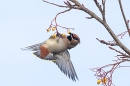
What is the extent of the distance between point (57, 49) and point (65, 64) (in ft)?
1.63

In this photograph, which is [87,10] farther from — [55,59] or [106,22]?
[55,59]

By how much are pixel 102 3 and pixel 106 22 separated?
0.20 m

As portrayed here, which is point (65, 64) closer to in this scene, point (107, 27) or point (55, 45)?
point (55, 45)

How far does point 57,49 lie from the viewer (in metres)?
4.48

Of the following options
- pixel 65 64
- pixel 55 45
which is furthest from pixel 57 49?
pixel 65 64

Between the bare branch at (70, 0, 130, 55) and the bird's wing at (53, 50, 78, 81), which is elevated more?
the bare branch at (70, 0, 130, 55)

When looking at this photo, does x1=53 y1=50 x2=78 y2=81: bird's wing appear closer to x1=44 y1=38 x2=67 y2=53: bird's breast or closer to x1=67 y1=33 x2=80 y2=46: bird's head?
x1=44 y1=38 x2=67 y2=53: bird's breast

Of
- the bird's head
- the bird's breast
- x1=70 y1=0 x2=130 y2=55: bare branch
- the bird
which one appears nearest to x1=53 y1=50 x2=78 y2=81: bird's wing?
the bird

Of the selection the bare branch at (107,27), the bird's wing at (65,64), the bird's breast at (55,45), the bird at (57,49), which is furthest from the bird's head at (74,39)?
the bare branch at (107,27)

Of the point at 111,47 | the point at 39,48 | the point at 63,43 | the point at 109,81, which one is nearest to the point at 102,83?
the point at 109,81

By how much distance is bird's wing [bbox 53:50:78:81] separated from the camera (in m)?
4.64

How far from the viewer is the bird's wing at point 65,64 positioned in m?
4.64

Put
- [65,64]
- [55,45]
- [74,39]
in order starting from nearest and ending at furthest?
1. [55,45]
2. [74,39]
3. [65,64]

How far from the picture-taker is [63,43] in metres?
4.36
